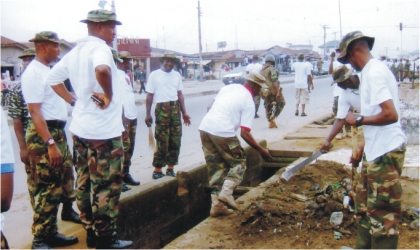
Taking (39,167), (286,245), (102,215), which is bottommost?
(286,245)

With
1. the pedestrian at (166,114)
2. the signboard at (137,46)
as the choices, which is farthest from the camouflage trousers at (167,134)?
the signboard at (137,46)

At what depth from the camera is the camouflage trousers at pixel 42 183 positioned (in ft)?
12.6

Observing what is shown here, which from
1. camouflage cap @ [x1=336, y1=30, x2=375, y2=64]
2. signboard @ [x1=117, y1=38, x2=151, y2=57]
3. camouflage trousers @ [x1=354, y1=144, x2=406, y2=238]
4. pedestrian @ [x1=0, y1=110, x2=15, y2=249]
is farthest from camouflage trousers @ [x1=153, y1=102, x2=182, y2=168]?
signboard @ [x1=117, y1=38, x2=151, y2=57]

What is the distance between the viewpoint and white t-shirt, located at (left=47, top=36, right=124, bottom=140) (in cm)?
350

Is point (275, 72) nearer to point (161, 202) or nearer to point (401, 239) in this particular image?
point (161, 202)

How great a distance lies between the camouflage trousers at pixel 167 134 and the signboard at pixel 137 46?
29973 millimetres

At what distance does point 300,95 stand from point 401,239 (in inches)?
384

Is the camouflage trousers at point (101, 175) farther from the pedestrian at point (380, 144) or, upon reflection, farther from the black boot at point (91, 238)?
the pedestrian at point (380, 144)

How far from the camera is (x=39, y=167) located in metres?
3.89

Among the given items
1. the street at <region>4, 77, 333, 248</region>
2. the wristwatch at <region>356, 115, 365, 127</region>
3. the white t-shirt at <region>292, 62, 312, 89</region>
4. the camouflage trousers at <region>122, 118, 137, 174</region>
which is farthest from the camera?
the white t-shirt at <region>292, 62, 312, 89</region>

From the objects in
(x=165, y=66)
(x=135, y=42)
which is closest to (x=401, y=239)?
(x=165, y=66)

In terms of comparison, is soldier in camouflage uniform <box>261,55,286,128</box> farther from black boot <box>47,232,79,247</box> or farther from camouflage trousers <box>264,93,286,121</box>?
black boot <box>47,232,79,247</box>

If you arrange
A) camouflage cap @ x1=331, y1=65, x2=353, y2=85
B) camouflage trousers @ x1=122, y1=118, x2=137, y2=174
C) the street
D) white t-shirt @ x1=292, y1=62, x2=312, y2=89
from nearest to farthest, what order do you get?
camouflage cap @ x1=331, y1=65, x2=353, y2=85 → the street → camouflage trousers @ x1=122, y1=118, x2=137, y2=174 → white t-shirt @ x1=292, y1=62, x2=312, y2=89

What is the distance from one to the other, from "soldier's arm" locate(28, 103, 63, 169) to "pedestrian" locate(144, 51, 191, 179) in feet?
8.40
